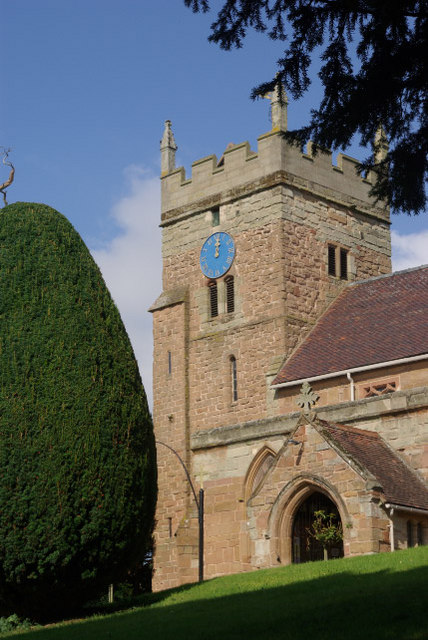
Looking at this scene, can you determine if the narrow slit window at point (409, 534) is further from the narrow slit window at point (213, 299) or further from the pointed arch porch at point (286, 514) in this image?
the narrow slit window at point (213, 299)

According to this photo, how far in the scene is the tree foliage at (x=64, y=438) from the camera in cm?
1814

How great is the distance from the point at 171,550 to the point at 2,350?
62.3 ft

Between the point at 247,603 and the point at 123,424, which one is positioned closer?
the point at 247,603

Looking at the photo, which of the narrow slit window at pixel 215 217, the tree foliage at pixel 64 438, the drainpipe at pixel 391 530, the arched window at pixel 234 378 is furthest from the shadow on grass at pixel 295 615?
the narrow slit window at pixel 215 217

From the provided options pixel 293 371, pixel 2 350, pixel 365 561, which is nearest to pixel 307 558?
pixel 365 561

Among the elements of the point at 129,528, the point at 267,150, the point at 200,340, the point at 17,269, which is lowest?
the point at 129,528

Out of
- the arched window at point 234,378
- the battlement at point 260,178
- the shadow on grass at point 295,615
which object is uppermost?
the battlement at point 260,178

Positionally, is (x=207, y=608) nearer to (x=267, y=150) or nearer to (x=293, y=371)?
(x=293, y=371)

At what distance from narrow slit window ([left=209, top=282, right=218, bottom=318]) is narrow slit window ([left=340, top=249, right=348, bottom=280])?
4210 millimetres

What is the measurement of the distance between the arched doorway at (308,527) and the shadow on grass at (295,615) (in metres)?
5.09

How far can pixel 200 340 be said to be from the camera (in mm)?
38812

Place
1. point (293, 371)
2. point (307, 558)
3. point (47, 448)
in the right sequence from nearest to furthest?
point (47, 448) < point (307, 558) < point (293, 371)

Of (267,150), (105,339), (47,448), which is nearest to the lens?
(47,448)

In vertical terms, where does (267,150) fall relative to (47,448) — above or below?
above
